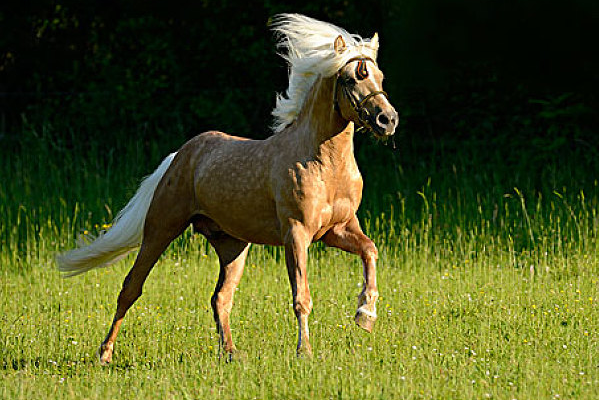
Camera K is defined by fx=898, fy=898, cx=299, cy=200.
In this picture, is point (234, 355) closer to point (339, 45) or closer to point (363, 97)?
point (363, 97)

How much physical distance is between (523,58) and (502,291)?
5.81 metres

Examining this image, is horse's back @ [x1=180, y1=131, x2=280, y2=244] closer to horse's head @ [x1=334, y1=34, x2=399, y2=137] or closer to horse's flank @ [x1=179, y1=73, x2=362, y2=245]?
horse's flank @ [x1=179, y1=73, x2=362, y2=245]

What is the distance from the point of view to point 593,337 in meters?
6.62

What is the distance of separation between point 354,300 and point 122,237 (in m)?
2.38

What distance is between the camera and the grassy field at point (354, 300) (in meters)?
5.66

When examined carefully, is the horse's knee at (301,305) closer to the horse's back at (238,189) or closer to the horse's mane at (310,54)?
the horse's back at (238,189)

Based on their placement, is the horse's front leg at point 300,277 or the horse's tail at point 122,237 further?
Answer: the horse's tail at point 122,237

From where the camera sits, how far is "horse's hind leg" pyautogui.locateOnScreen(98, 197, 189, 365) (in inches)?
272

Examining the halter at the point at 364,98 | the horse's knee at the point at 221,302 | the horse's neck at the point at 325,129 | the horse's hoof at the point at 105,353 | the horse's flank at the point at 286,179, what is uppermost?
the halter at the point at 364,98

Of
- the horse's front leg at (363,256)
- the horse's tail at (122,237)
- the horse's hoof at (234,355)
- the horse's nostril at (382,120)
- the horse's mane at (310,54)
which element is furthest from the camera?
the horse's tail at (122,237)

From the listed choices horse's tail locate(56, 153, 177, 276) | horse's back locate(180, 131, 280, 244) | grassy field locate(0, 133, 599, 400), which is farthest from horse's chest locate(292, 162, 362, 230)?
horse's tail locate(56, 153, 177, 276)

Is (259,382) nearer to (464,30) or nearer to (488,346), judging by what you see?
(488,346)

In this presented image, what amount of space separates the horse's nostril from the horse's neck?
499 mm

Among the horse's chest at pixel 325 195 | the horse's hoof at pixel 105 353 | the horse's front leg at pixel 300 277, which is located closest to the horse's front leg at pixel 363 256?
the horse's chest at pixel 325 195
